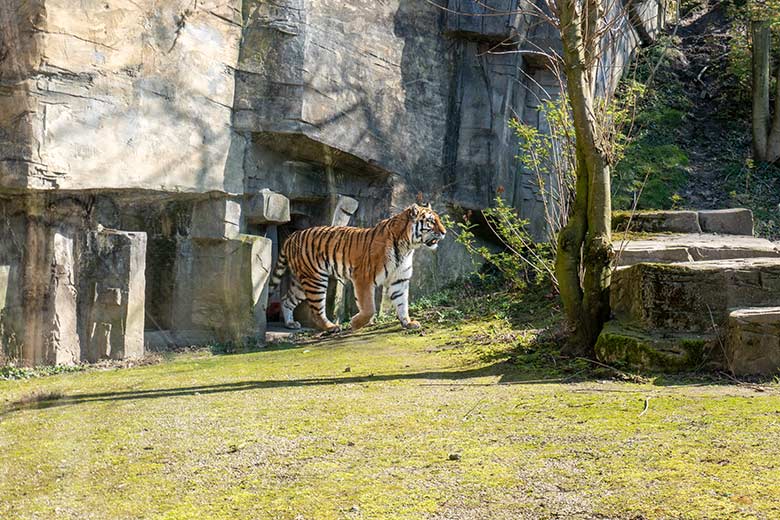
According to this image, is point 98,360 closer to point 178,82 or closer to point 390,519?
point 178,82

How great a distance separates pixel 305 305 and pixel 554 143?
396cm

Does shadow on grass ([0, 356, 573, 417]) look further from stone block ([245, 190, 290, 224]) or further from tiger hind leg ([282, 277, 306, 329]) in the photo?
tiger hind leg ([282, 277, 306, 329])

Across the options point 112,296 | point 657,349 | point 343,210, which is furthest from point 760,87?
→ point 112,296

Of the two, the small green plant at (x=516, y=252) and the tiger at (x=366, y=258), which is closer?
the small green plant at (x=516, y=252)

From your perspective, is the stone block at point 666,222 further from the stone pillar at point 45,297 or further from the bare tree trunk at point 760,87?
the stone pillar at point 45,297

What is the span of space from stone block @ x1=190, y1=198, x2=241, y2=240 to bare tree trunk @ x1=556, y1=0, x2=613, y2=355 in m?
4.15

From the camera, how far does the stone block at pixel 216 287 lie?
9.33 m

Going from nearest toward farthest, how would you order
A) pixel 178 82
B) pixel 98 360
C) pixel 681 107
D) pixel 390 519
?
pixel 390 519 < pixel 98 360 < pixel 178 82 < pixel 681 107

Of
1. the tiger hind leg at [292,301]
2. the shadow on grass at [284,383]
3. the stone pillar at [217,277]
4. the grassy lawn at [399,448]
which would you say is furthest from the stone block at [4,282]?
the tiger hind leg at [292,301]

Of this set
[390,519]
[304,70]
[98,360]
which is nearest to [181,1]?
[304,70]

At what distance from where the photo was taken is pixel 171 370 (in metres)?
7.29

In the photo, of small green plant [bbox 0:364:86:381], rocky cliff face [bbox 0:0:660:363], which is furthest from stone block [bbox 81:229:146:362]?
small green plant [bbox 0:364:86:381]

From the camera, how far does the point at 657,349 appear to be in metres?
5.68

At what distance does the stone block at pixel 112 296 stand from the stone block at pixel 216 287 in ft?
3.60
